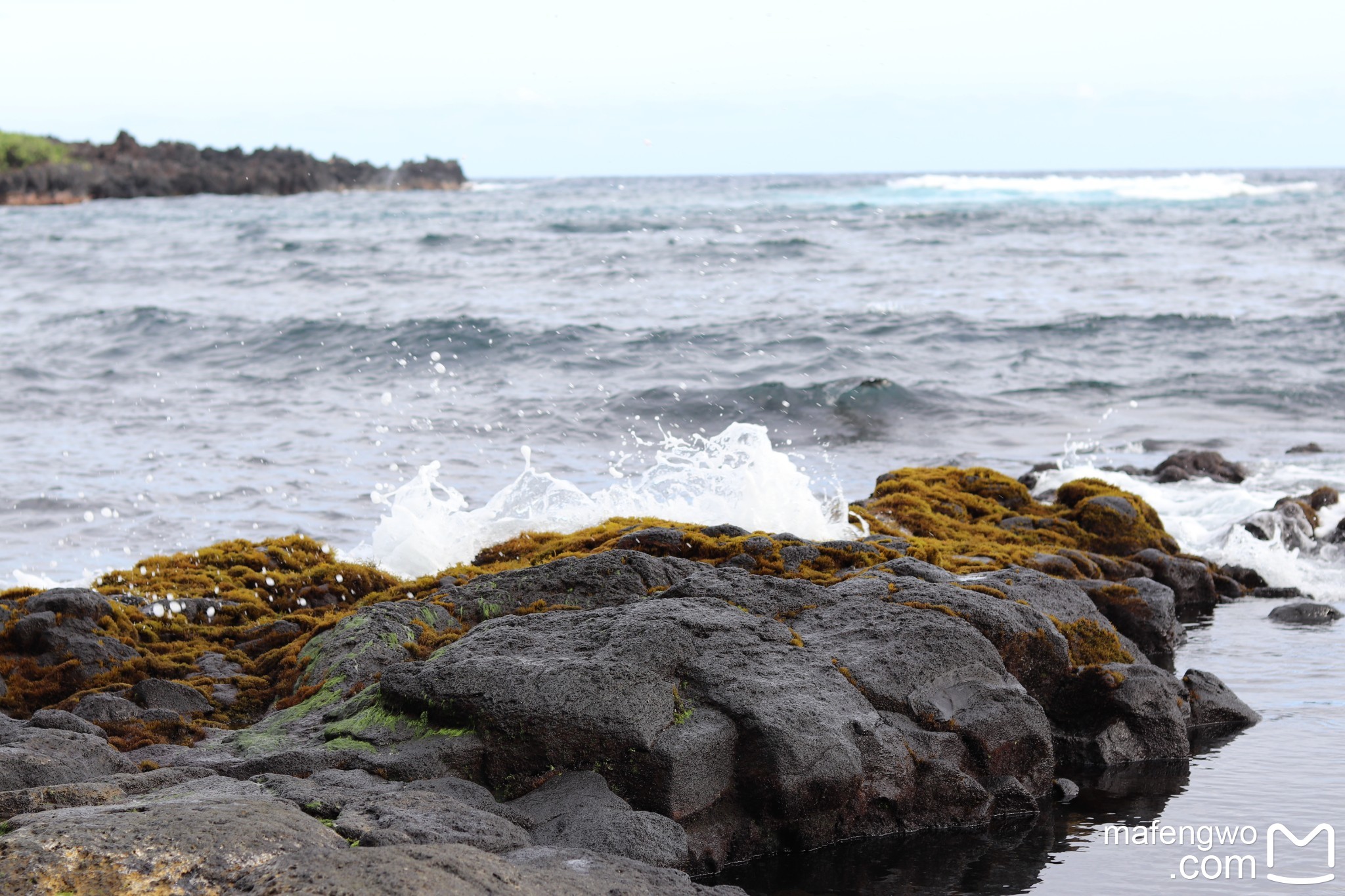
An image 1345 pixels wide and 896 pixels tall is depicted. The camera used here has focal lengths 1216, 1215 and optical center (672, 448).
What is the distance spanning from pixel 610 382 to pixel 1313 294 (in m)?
A: 14.1

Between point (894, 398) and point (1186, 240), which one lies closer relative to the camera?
point (894, 398)

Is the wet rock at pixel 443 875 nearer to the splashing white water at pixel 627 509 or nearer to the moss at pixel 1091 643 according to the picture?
the moss at pixel 1091 643

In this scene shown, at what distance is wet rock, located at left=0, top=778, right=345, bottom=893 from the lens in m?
2.50

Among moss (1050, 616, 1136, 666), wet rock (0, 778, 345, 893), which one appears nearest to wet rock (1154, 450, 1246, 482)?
moss (1050, 616, 1136, 666)

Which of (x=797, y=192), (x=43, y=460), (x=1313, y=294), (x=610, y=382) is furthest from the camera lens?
(x=797, y=192)

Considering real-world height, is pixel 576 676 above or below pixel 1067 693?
above

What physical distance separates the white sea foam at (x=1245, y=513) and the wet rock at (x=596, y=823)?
556cm

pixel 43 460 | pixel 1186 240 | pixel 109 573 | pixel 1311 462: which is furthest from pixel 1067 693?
pixel 1186 240

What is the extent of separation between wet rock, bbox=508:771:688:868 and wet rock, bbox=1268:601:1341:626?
4693 mm

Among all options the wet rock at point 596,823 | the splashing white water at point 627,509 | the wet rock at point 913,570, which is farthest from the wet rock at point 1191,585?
the wet rock at point 596,823

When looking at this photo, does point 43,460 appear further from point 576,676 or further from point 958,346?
point 958,346

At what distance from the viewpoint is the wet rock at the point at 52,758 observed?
3523mm

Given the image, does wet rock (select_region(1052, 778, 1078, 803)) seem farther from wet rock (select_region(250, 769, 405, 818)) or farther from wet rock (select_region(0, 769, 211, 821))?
wet rock (select_region(0, 769, 211, 821))

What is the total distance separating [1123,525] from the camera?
A: 25.9 feet
